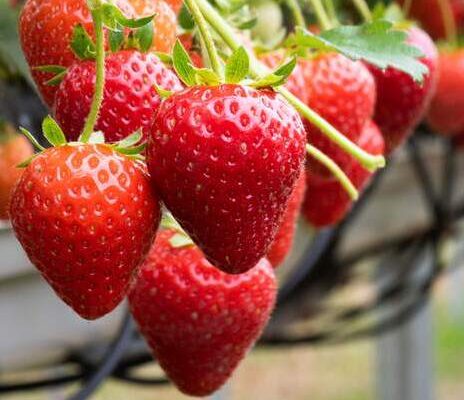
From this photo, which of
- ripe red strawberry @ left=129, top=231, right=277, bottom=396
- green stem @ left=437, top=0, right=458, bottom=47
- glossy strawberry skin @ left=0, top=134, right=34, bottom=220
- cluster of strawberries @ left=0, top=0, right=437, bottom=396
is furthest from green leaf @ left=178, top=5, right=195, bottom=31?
green stem @ left=437, top=0, right=458, bottom=47

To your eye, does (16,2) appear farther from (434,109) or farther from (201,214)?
(201,214)

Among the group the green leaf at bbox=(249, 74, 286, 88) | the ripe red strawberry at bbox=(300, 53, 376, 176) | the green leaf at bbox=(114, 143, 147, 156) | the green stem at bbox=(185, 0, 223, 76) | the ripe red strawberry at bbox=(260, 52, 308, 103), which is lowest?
the ripe red strawberry at bbox=(300, 53, 376, 176)

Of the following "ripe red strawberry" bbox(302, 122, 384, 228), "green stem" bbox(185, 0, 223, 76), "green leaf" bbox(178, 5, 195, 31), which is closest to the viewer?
"green stem" bbox(185, 0, 223, 76)

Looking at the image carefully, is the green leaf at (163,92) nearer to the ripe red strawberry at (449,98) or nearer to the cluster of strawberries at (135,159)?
the cluster of strawberries at (135,159)

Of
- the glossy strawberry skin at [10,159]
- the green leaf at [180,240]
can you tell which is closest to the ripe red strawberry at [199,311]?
the green leaf at [180,240]

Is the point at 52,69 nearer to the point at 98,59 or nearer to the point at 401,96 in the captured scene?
the point at 98,59

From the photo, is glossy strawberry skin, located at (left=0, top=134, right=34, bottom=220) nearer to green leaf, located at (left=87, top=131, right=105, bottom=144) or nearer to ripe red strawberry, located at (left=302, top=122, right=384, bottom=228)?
ripe red strawberry, located at (left=302, top=122, right=384, bottom=228)
